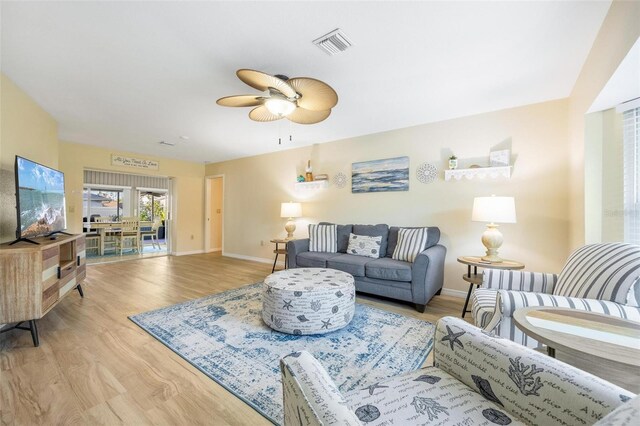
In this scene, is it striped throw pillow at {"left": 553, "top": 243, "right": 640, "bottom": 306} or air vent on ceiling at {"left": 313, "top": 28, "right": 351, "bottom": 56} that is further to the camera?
air vent on ceiling at {"left": 313, "top": 28, "right": 351, "bottom": 56}

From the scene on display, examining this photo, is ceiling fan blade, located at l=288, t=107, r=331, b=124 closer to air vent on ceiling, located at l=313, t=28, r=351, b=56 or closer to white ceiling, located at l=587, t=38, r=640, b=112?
air vent on ceiling, located at l=313, t=28, r=351, b=56

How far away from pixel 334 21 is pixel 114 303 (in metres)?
3.49

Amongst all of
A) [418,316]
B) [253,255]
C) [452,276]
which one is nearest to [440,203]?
[452,276]

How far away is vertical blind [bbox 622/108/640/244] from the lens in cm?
180

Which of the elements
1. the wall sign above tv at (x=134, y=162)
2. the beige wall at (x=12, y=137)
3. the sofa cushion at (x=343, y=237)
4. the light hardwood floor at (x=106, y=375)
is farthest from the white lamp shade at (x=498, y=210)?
the wall sign above tv at (x=134, y=162)

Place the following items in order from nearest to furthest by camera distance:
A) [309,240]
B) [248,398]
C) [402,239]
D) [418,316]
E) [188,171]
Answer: [248,398]
[418,316]
[402,239]
[309,240]
[188,171]

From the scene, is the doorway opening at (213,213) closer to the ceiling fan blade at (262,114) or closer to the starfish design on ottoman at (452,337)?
the ceiling fan blade at (262,114)

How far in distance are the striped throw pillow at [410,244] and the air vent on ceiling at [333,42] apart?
2.20 m

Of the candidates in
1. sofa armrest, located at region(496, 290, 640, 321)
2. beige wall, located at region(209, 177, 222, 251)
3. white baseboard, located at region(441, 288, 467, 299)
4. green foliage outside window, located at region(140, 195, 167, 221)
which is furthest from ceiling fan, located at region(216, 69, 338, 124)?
green foliage outside window, located at region(140, 195, 167, 221)

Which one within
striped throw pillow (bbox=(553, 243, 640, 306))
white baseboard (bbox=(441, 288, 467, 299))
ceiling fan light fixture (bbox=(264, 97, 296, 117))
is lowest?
white baseboard (bbox=(441, 288, 467, 299))

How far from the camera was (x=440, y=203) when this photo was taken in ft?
11.1

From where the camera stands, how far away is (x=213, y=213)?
6766 millimetres

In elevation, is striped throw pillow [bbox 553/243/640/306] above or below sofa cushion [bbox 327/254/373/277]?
above

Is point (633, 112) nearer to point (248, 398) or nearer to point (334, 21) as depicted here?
point (334, 21)
